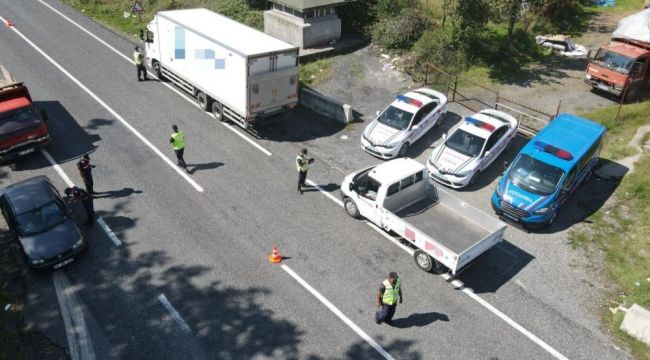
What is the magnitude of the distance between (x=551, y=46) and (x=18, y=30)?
103 ft

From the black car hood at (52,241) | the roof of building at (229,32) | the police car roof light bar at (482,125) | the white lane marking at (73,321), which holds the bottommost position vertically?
the white lane marking at (73,321)

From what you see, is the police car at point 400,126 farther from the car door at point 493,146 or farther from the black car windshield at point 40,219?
the black car windshield at point 40,219

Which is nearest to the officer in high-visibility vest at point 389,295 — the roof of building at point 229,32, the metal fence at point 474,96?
the roof of building at point 229,32

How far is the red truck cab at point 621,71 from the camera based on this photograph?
22219 mm

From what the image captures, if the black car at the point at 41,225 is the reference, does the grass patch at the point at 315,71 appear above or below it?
above

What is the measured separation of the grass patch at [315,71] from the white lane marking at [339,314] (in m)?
12.9

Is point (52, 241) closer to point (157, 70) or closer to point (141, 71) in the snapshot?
point (141, 71)

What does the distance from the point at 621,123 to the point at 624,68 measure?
12.2ft

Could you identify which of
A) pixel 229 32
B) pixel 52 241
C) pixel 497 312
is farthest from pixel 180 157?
pixel 497 312

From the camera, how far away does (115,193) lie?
1638 centimetres

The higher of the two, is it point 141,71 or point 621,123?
point 621,123

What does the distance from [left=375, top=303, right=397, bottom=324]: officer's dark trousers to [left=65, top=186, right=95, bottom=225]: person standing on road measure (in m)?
8.95

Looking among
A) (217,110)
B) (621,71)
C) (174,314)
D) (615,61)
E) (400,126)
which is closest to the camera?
(174,314)

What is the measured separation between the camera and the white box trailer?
18.5 meters
